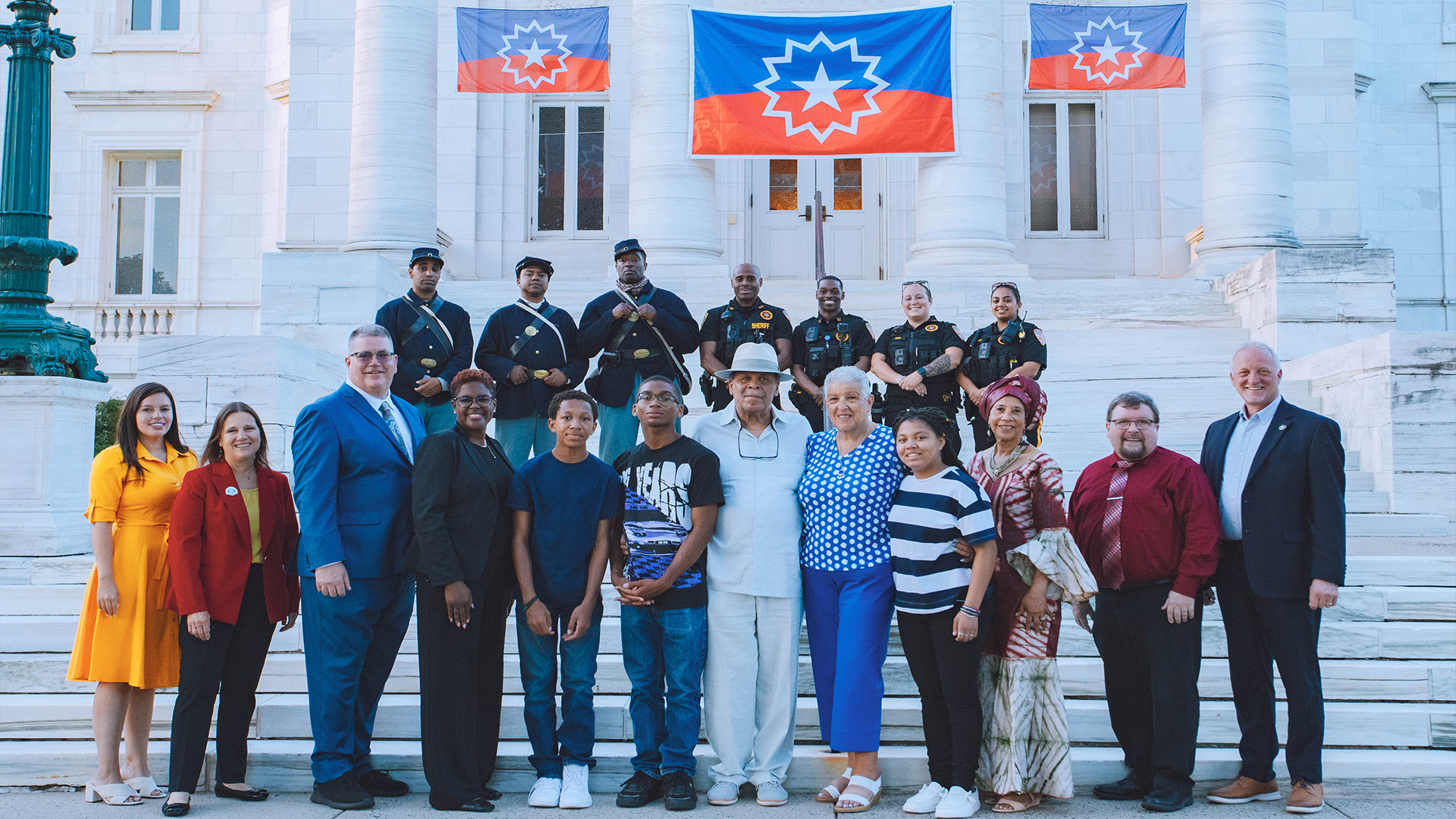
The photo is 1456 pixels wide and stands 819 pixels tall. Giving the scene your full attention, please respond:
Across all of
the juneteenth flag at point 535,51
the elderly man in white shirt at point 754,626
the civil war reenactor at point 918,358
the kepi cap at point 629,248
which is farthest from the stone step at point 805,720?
the juneteenth flag at point 535,51

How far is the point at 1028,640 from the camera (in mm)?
5285

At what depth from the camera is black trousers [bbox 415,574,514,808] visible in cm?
536

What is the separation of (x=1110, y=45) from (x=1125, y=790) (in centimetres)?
1097

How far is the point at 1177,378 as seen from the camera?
11.7 metres

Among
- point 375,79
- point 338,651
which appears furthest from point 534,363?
point 375,79

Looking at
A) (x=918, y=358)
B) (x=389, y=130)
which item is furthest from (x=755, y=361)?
(x=389, y=130)

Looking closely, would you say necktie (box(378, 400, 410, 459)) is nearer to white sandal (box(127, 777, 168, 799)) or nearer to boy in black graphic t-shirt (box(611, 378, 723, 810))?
boy in black graphic t-shirt (box(611, 378, 723, 810))

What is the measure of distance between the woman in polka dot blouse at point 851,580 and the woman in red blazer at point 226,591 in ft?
8.69

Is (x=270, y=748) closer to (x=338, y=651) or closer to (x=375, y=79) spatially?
(x=338, y=651)

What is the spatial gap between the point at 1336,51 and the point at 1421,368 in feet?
A: 34.7

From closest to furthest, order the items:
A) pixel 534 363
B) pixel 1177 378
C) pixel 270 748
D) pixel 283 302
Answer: pixel 270 748 → pixel 534 363 → pixel 1177 378 → pixel 283 302

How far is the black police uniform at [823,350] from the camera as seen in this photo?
8.45 m

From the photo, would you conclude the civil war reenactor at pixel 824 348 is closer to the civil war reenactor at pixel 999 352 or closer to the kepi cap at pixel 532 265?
the civil war reenactor at pixel 999 352

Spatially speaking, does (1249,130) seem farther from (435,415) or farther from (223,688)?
(223,688)
